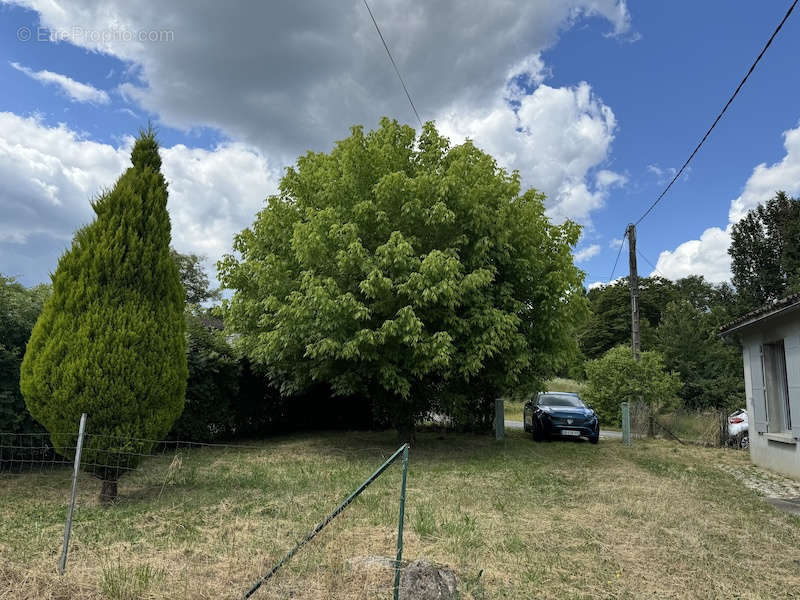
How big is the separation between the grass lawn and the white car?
209 inches

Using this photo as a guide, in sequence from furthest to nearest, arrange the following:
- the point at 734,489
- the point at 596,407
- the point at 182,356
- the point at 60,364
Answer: the point at 596,407, the point at 734,489, the point at 182,356, the point at 60,364

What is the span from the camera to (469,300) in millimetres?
10055

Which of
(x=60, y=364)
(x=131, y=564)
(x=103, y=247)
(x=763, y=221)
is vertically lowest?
(x=131, y=564)

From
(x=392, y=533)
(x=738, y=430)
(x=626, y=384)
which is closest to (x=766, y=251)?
(x=626, y=384)

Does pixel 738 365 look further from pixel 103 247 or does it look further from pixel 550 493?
pixel 103 247

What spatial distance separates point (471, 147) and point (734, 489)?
799 cm

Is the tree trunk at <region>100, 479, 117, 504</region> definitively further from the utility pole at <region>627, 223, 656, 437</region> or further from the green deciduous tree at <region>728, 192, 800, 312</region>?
the green deciduous tree at <region>728, 192, 800, 312</region>

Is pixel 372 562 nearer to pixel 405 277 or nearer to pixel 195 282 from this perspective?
pixel 405 277

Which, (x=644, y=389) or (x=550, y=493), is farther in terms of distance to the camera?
(x=644, y=389)

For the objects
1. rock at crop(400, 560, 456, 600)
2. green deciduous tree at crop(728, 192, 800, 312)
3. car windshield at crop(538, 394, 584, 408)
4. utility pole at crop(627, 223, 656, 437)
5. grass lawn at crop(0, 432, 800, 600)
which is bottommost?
grass lawn at crop(0, 432, 800, 600)

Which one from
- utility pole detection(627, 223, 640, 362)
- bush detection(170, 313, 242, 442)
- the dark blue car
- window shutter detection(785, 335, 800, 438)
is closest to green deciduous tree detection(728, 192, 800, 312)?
utility pole detection(627, 223, 640, 362)

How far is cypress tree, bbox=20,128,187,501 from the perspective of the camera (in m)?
5.80

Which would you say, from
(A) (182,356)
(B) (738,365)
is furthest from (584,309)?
(B) (738,365)

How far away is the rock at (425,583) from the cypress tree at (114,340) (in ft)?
12.4
